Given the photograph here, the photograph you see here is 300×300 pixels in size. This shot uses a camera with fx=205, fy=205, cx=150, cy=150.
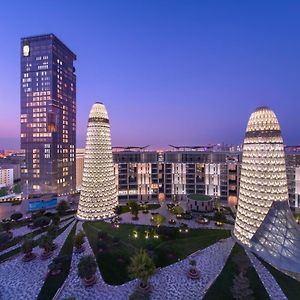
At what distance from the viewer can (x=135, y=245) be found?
44156mm

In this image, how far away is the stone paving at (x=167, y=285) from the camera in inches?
1166

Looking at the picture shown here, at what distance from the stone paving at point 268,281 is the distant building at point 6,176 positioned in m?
129

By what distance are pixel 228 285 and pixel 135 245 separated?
19864 millimetres

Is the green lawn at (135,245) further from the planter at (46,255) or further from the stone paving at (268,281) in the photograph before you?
the stone paving at (268,281)

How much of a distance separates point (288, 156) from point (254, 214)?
35427 millimetres

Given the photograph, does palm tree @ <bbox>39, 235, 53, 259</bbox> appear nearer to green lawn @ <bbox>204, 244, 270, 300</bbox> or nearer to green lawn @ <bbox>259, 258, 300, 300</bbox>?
green lawn @ <bbox>204, 244, 270, 300</bbox>

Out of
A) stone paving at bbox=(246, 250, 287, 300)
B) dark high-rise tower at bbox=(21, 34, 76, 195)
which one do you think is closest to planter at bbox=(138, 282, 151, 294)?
stone paving at bbox=(246, 250, 287, 300)

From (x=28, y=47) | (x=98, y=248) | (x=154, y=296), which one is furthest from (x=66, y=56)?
(x=154, y=296)

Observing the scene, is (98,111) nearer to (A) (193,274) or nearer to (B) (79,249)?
(B) (79,249)

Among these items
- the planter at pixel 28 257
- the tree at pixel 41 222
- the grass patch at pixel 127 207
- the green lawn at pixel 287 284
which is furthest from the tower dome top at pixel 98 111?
the green lawn at pixel 287 284

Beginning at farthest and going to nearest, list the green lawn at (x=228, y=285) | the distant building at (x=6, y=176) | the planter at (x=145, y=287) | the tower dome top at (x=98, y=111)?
the distant building at (x=6, y=176), the tower dome top at (x=98, y=111), the planter at (x=145, y=287), the green lawn at (x=228, y=285)

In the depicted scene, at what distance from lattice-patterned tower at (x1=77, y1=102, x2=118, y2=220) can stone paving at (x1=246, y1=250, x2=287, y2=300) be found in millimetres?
38299

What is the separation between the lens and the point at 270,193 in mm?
41375

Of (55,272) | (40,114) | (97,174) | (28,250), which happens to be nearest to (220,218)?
(97,174)
